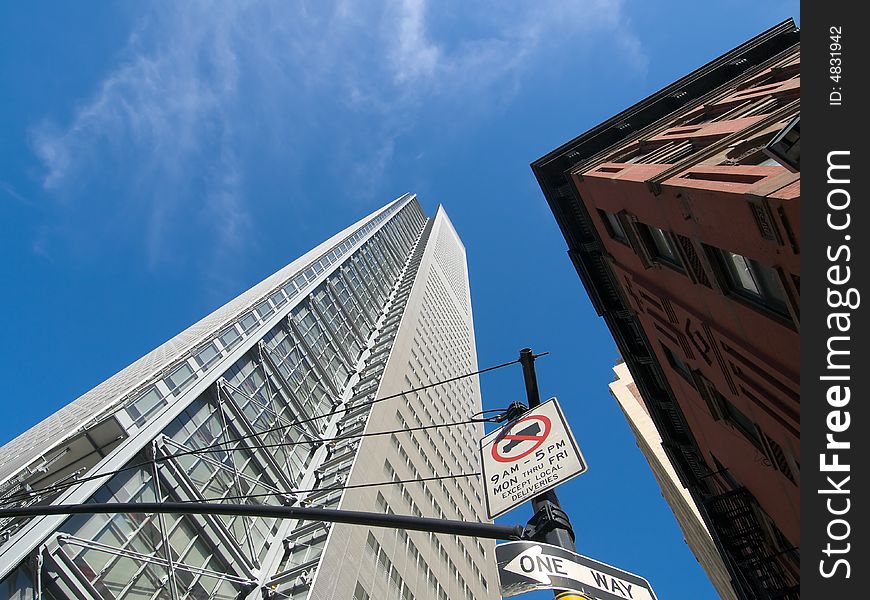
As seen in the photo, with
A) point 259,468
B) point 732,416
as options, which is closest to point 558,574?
point 732,416

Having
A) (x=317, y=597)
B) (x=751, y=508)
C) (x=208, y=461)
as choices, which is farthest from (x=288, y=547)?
(x=751, y=508)

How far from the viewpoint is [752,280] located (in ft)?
39.2

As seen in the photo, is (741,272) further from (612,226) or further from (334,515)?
(334,515)

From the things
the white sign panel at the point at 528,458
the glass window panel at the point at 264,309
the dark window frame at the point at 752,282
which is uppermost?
the glass window panel at the point at 264,309

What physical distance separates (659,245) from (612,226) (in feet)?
14.4

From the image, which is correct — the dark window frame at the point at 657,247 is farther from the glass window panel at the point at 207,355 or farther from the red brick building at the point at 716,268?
the glass window panel at the point at 207,355

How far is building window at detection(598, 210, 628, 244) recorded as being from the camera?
2086 centimetres

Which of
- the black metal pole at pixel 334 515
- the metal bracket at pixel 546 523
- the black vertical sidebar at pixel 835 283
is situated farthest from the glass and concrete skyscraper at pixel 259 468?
the black vertical sidebar at pixel 835 283

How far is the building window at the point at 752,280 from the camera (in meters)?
10.9

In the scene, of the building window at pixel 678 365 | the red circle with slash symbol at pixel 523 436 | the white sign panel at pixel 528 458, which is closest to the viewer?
the white sign panel at pixel 528 458

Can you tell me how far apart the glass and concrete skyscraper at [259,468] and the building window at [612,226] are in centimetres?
1282

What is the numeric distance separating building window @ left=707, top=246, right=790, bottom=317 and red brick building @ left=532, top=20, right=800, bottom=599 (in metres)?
0.05

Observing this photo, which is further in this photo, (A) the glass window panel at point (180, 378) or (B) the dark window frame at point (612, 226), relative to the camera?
(A) the glass window panel at point (180, 378)

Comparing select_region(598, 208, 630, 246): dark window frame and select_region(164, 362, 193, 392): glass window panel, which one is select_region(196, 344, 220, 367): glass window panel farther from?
select_region(598, 208, 630, 246): dark window frame
